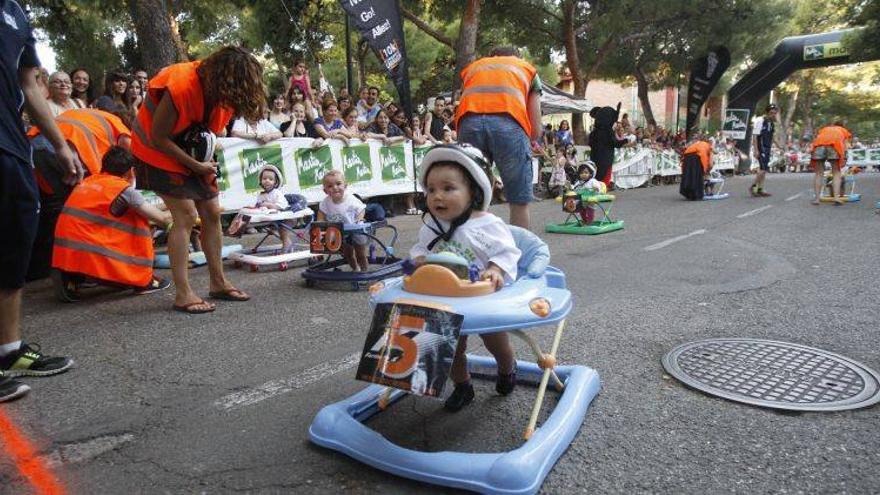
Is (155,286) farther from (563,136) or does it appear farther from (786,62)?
(786,62)

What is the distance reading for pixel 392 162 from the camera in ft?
36.1

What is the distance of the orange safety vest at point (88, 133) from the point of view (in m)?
5.18

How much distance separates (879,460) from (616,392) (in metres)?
1.02

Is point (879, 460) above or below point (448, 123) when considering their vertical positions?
below

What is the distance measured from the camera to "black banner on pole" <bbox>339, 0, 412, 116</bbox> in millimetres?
11281

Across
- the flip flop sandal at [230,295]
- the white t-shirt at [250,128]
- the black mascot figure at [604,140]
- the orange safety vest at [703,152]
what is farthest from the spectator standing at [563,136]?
the flip flop sandal at [230,295]

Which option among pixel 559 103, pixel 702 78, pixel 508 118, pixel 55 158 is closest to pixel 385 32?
pixel 508 118

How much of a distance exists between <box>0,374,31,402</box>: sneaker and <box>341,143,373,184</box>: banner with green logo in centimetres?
724

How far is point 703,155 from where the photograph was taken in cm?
1296

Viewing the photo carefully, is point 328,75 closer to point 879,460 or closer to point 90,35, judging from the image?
point 90,35

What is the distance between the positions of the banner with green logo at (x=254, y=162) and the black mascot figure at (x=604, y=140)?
7.83 meters

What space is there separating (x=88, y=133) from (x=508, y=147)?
382 centimetres

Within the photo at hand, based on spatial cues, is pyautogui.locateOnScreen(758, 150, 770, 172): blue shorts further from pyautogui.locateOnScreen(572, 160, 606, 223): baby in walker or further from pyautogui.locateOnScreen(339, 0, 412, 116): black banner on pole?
pyautogui.locateOnScreen(339, 0, 412, 116): black banner on pole

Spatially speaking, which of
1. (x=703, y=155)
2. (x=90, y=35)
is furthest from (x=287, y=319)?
(x=90, y=35)
